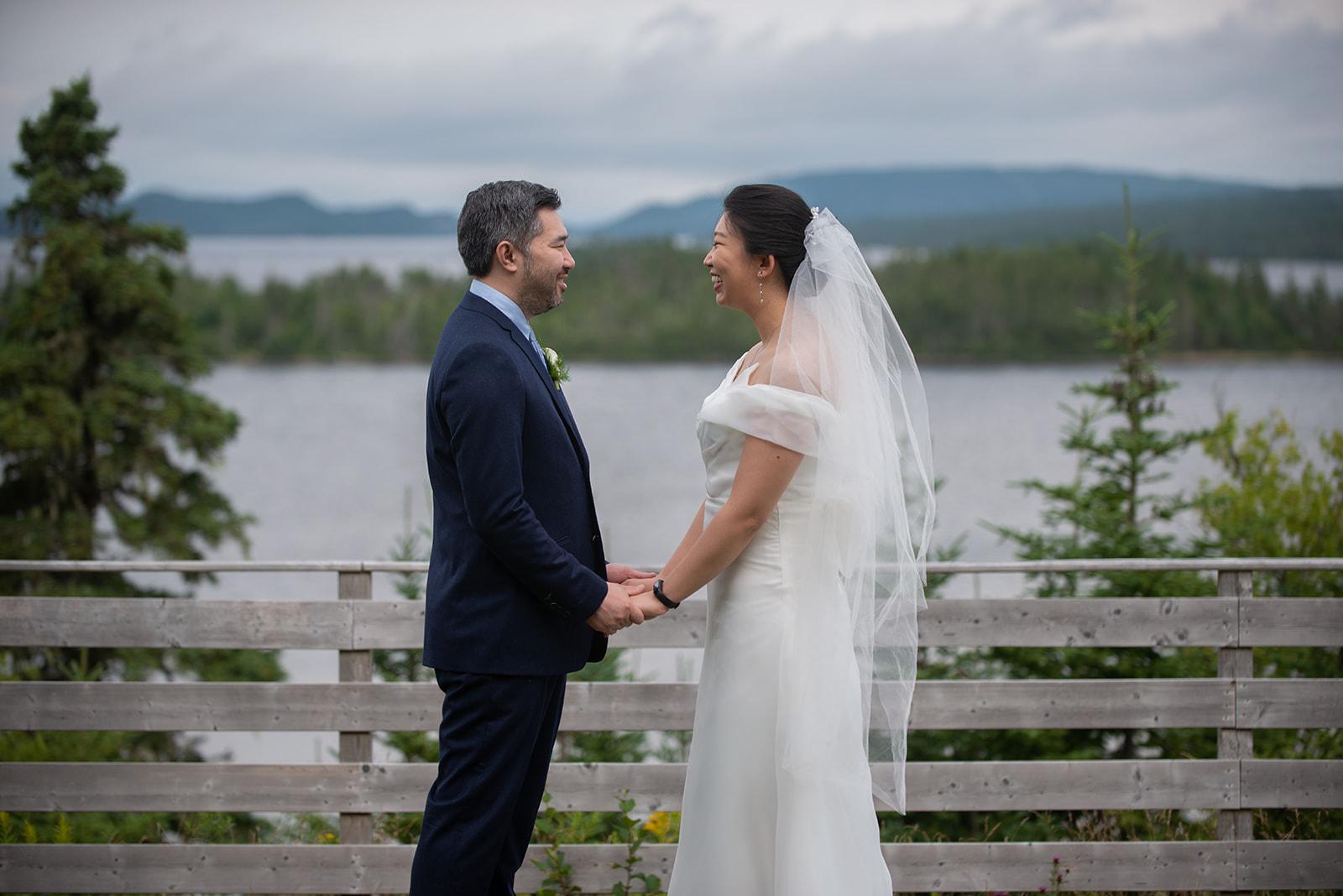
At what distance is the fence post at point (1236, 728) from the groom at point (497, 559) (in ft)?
6.11

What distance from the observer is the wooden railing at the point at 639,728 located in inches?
135

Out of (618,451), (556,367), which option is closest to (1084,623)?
(556,367)

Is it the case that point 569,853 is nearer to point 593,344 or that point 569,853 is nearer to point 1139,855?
point 1139,855

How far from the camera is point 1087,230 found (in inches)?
2665

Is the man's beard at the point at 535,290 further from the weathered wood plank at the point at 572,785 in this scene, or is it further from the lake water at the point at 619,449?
the lake water at the point at 619,449

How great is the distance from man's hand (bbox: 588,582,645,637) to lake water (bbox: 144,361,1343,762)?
375 centimetres

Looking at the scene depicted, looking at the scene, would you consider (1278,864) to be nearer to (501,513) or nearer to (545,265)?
(501,513)

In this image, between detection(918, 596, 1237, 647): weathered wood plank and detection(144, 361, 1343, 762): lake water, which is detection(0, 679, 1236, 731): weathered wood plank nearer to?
Result: detection(918, 596, 1237, 647): weathered wood plank

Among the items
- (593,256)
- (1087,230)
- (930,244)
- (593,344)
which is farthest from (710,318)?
(1087,230)

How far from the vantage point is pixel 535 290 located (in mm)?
2771

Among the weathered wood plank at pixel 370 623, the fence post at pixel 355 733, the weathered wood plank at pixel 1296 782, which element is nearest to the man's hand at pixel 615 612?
the weathered wood plank at pixel 370 623

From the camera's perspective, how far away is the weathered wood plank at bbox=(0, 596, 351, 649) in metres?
3.43

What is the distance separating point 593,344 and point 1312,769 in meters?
41.2

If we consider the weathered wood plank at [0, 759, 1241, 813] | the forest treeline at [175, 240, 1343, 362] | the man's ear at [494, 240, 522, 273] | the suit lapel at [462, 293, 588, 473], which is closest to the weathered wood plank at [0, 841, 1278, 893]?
the weathered wood plank at [0, 759, 1241, 813]
